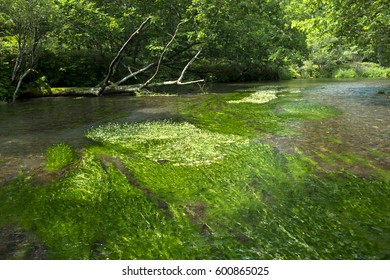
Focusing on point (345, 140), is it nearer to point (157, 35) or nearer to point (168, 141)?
point (168, 141)

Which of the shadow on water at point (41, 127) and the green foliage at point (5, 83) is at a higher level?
the green foliage at point (5, 83)

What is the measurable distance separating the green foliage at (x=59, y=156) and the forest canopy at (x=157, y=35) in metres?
13.2

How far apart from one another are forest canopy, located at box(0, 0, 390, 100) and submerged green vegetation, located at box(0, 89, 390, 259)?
12784 millimetres

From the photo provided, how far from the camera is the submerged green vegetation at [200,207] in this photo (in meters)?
3.84

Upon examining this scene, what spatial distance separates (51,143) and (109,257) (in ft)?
21.4

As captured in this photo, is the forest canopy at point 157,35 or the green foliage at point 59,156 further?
the forest canopy at point 157,35

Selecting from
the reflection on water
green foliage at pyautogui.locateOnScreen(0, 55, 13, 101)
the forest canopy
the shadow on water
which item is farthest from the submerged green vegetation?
green foliage at pyautogui.locateOnScreen(0, 55, 13, 101)

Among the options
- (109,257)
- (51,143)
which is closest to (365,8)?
(51,143)

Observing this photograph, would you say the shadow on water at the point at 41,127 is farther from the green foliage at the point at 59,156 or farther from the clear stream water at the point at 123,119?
the green foliage at the point at 59,156

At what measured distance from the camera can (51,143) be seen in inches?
360

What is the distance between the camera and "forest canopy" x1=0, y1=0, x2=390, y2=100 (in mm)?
17469

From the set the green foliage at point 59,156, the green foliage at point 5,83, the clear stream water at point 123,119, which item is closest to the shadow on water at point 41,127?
the clear stream water at point 123,119

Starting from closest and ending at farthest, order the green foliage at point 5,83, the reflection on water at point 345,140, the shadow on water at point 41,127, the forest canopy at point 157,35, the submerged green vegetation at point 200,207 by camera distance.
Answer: the submerged green vegetation at point 200,207
the reflection on water at point 345,140
the shadow on water at point 41,127
the forest canopy at point 157,35
the green foliage at point 5,83
